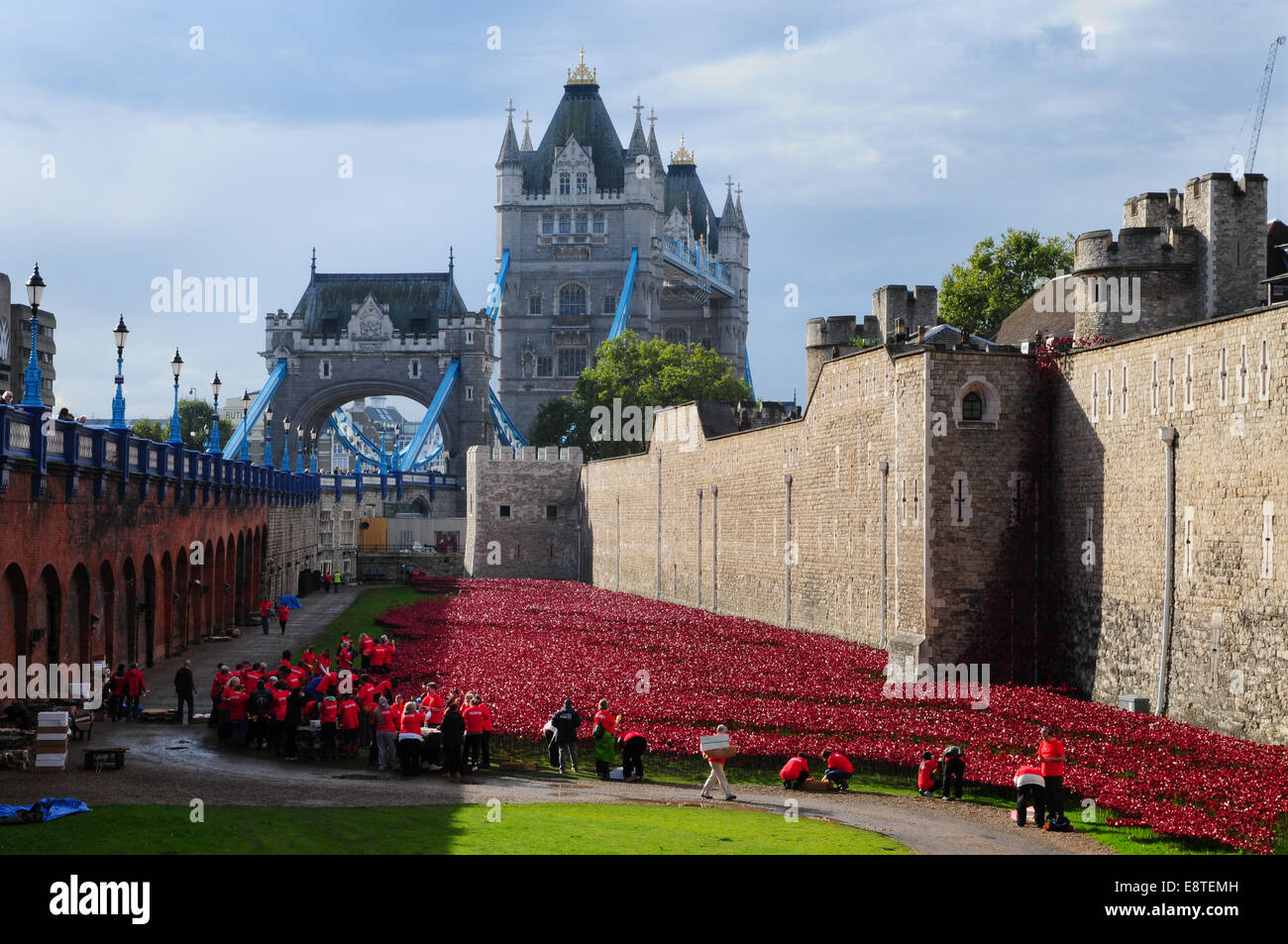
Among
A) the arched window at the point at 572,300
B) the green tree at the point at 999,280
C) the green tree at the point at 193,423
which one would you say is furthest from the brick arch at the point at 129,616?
the green tree at the point at 193,423

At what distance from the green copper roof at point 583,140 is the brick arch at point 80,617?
119m

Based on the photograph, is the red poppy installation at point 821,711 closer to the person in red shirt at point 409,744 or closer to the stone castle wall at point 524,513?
the person in red shirt at point 409,744

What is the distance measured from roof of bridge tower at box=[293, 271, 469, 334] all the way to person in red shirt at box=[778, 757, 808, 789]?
11174cm

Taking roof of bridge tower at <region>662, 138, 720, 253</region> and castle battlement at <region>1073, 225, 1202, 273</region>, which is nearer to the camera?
castle battlement at <region>1073, 225, 1202, 273</region>

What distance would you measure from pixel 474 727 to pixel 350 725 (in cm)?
235

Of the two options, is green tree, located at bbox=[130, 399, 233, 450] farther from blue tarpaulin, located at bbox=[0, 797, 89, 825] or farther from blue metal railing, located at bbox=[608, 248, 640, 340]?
blue tarpaulin, located at bbox=[0, 797, 89, 825]

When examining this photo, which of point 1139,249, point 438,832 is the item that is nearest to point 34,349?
point 438,832

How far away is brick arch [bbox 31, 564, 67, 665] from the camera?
2603 centimetres

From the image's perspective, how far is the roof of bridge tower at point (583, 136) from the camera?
145625 mm

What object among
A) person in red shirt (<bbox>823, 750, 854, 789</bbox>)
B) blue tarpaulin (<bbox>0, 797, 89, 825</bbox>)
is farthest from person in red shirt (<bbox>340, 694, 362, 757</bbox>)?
person in red shirt (<bbox>823, 750, 854, 789</bbox>)
